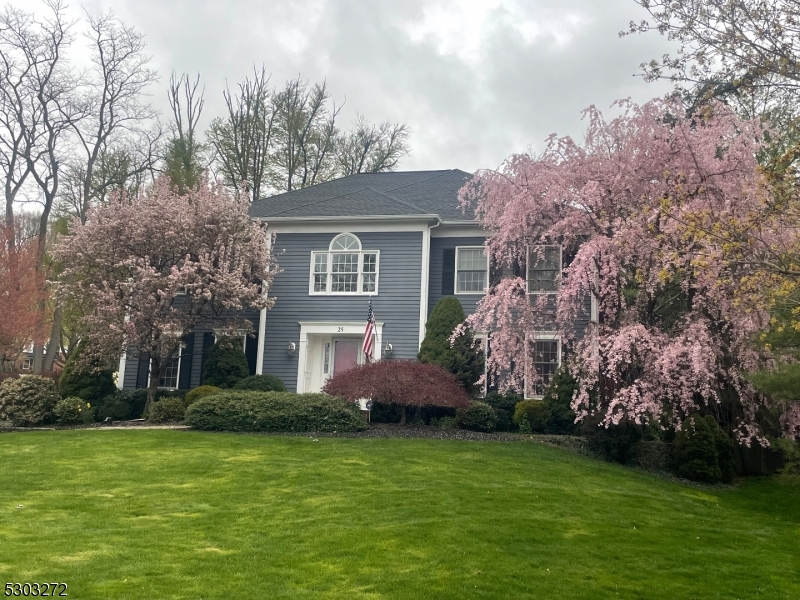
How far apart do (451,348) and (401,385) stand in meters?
2.94

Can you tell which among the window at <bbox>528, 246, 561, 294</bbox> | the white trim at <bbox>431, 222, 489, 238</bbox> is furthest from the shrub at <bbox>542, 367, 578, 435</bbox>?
the white trim at <bbox>431, 222, 489, 238</bbox>

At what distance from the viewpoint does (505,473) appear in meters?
11.1

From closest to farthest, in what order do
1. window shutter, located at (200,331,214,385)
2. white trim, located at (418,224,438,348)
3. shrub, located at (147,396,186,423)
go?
shrub, located at (147,396,186,423) < white trim, located at (418,224,438,348) < window shutter, located at (200,331,214,385)

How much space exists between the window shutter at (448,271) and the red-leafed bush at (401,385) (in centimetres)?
394

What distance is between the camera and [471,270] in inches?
738

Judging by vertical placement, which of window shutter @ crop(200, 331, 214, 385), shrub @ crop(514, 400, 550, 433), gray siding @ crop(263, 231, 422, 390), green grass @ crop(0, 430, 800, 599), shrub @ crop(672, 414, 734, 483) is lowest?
green grass @ crop(0, 430, 800, 599)

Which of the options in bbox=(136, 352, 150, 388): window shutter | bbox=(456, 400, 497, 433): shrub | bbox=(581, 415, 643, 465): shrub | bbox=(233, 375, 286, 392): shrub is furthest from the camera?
bbox=(136, 352, 150, 388): window shutter

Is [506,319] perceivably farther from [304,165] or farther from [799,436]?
[304,165]

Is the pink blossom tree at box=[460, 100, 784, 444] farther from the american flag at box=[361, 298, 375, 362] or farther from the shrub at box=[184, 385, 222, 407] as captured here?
the shrub at box=[184, 385, 222, 407]

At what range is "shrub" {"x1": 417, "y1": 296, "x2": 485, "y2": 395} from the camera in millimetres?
16922

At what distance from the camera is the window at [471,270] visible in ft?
61.4

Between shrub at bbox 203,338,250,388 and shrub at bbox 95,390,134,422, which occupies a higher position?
shrub at bbox 203,338,250,388

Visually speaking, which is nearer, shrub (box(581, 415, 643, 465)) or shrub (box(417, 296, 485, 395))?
shrub (box(581, 415, 643, 465))

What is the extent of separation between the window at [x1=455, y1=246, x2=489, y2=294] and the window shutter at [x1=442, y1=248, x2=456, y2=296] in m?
0.11
